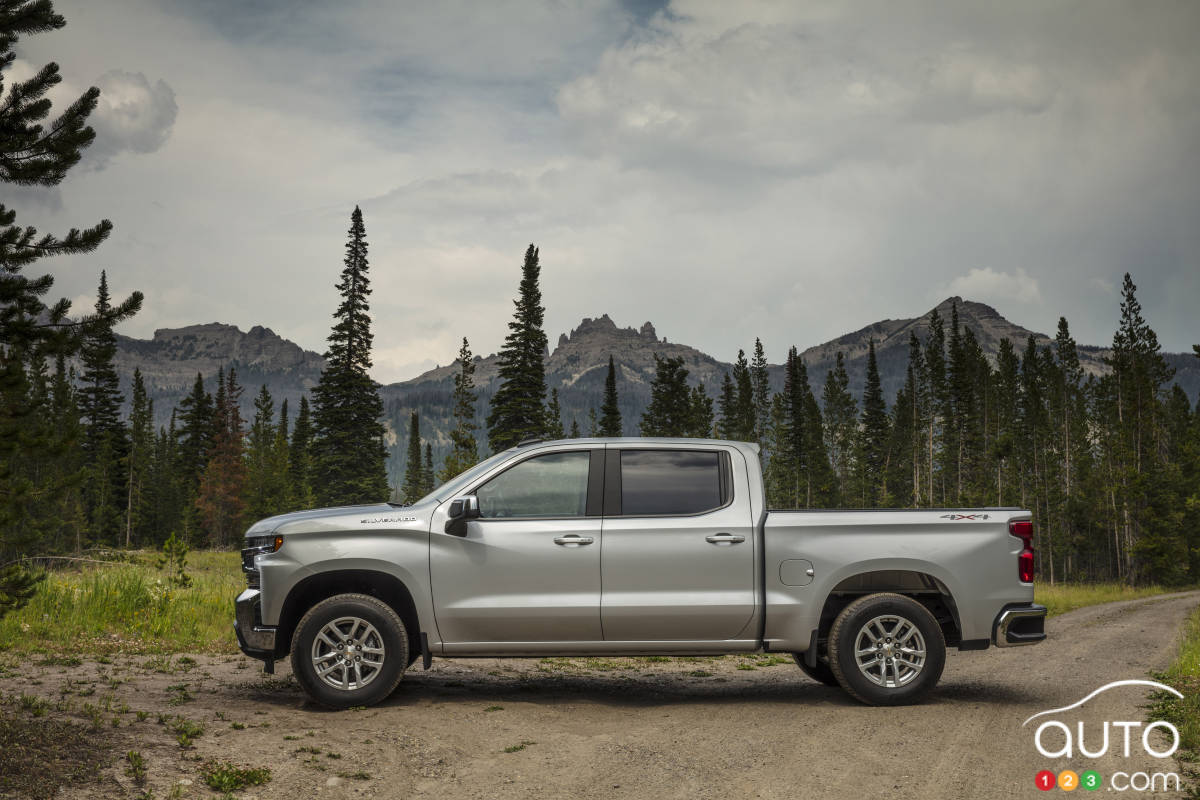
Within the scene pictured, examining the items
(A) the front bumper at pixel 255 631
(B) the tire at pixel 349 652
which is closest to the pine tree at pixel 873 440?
(B) the tire at pixel 349 652

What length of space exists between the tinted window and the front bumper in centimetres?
319

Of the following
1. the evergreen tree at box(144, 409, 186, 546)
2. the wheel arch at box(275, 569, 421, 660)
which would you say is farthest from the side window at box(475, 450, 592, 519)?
the evergreen tree at box(144, 409, 186, 546)

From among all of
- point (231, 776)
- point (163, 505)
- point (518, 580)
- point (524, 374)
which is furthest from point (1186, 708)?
point (163, 505)

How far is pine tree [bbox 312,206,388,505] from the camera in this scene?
5484 cm

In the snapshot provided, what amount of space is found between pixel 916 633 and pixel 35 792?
6.57 metres

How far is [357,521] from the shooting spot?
8.04 metres

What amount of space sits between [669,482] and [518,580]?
157 centimetres

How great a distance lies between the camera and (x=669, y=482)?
27.1 feet

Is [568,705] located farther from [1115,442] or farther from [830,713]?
[1115,442]

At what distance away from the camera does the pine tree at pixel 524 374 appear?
56.2 m

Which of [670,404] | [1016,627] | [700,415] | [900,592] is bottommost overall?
[1016,627]

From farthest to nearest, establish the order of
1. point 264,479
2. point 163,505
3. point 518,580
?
point 163,505
point 264,479
point 518,580

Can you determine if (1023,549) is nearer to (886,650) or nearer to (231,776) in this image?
(886,650)

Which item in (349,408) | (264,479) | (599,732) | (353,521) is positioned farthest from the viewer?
(264,479)
